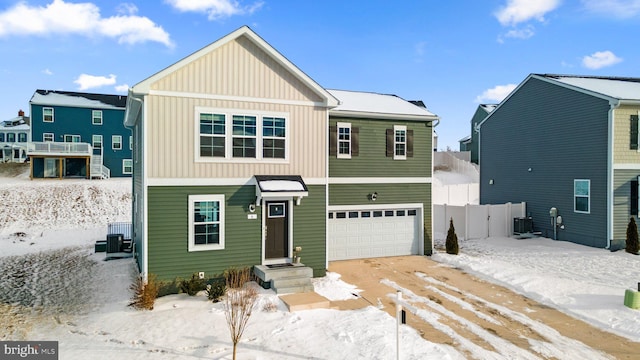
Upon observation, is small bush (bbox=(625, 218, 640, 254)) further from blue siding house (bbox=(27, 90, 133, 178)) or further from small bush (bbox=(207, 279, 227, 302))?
blue siding house (bbox=(27, 90, 133, 178))

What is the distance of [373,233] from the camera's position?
15711 mm

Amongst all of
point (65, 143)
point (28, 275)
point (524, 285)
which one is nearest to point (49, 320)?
point (28, 275)

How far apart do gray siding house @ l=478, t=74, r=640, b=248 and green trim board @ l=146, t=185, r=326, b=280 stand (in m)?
12.8

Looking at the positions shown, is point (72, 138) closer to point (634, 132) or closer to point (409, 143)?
point (409, 143)

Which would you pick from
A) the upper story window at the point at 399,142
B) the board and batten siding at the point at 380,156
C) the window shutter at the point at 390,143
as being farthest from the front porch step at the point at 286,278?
the upper story window at the point at 399,142

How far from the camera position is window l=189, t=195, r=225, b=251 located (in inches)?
439

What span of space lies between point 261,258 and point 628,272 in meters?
12.5

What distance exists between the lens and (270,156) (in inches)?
480

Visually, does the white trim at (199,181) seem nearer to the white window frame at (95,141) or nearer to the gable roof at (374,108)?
the gable roof at (374,108)

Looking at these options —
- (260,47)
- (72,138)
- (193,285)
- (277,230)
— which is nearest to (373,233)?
(277,230)

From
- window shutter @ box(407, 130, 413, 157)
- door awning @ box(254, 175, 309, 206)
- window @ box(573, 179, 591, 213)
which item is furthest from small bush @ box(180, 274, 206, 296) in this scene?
window @ box(573, 179, 591, 213)

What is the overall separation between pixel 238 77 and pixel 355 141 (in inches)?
212

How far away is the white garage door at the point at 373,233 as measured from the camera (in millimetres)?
15180

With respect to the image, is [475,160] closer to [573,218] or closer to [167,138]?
[573,218]
